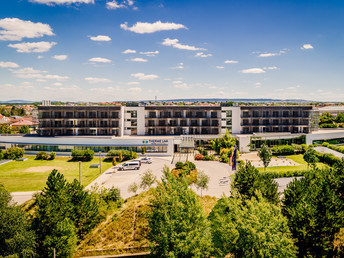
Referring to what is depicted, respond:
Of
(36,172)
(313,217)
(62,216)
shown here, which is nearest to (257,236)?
(313,217)

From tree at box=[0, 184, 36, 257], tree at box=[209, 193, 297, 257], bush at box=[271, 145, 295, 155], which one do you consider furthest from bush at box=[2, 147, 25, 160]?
bush at box=[271, 145, 295, 155]

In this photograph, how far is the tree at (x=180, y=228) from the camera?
18.2 m

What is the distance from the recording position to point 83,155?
58750 mm

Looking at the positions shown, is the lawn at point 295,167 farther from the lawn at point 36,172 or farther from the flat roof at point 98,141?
the lawn at point 36,172

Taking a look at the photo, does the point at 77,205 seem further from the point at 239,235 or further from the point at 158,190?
the point at 239,235

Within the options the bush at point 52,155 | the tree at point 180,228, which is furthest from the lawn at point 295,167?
the bush at point 52,155

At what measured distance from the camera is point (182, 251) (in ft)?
59.1

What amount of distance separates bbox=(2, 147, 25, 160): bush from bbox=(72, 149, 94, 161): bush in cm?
1343

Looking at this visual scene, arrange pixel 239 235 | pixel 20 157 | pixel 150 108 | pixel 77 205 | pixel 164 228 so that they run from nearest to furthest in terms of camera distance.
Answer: pixel 239 235 → pixel 164 228 → pixel 77 205 → pixel 20 157 → pixel 150 108

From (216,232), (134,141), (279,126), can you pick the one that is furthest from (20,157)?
(279,126)

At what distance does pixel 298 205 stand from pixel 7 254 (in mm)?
24970

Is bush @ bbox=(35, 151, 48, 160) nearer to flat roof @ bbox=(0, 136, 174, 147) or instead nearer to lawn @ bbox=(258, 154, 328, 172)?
flat roof @ bbox=(0, 136, 174, 147)

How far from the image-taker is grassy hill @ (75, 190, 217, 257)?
78.5 ft

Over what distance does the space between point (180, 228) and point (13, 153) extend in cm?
5632
